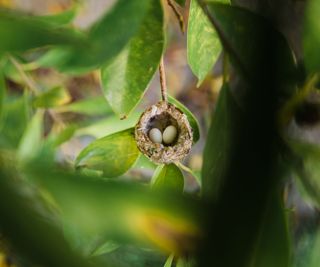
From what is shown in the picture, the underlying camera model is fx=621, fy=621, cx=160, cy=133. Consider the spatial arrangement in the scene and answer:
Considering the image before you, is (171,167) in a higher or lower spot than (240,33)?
lower

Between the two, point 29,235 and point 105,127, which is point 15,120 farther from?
point 29,235

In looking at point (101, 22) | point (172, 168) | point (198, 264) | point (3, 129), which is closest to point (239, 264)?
point (198, 264)

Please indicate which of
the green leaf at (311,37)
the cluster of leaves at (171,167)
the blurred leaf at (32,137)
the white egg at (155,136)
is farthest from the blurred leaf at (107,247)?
the blurred leaf at (32,137)

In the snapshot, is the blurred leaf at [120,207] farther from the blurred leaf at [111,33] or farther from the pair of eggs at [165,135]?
the pair of eggs at [165,135]

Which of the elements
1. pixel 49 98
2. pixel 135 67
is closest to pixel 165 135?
pixel 135 67

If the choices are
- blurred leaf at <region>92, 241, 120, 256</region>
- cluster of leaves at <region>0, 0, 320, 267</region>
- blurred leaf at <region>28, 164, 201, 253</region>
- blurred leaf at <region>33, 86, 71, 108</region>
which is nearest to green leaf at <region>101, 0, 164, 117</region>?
cluster of leaves at <region>0, 0, 320, 267</region>

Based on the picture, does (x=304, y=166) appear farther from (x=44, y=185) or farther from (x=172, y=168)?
(x=44, y=185)

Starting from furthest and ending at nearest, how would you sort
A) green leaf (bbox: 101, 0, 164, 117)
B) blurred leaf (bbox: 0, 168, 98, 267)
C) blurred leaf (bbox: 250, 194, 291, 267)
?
green leaf (bbox: 101, 0, 164, 117), blurred leaf (bbox: 250, 194, 291, 267), blurred leaf (bbox: 0, 168, 98, 267)

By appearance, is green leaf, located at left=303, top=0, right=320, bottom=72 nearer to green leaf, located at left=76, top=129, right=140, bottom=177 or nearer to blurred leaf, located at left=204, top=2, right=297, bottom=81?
blurred leaf, located at left=204, top=2, right=297, bottom=81
